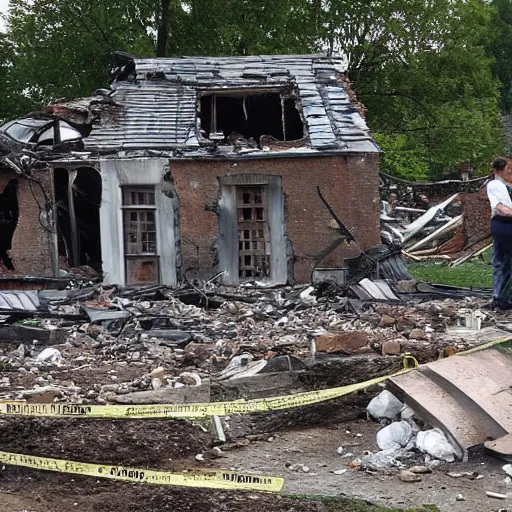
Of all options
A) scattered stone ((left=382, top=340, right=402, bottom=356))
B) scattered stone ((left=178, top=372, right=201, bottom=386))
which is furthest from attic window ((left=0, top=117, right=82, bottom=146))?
scattered stone ((left=382, top=340, right=402, bottom=356))

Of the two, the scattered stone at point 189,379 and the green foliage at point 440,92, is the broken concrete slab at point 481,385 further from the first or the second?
the green foliage at point 440,92

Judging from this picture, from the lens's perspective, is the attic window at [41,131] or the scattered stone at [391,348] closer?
the scattered stone at [391,348]

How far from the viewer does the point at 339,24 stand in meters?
30.8

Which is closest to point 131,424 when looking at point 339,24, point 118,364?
point 118,364

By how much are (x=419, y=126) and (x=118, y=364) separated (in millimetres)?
25692

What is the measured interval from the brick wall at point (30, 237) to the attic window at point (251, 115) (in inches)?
174

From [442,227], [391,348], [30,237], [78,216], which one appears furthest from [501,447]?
[442,227]

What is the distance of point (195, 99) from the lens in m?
16.7

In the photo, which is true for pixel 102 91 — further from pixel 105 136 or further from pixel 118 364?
pixel 118 364

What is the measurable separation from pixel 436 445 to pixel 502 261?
17.1 feet

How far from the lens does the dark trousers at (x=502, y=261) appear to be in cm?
957

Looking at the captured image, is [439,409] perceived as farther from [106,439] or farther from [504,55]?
[504,55]

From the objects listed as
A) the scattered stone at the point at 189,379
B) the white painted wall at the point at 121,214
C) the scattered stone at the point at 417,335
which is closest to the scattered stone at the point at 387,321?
the scattered stone at the point at 417,335

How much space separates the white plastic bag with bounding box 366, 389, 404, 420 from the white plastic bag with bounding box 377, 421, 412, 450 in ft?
1.35
